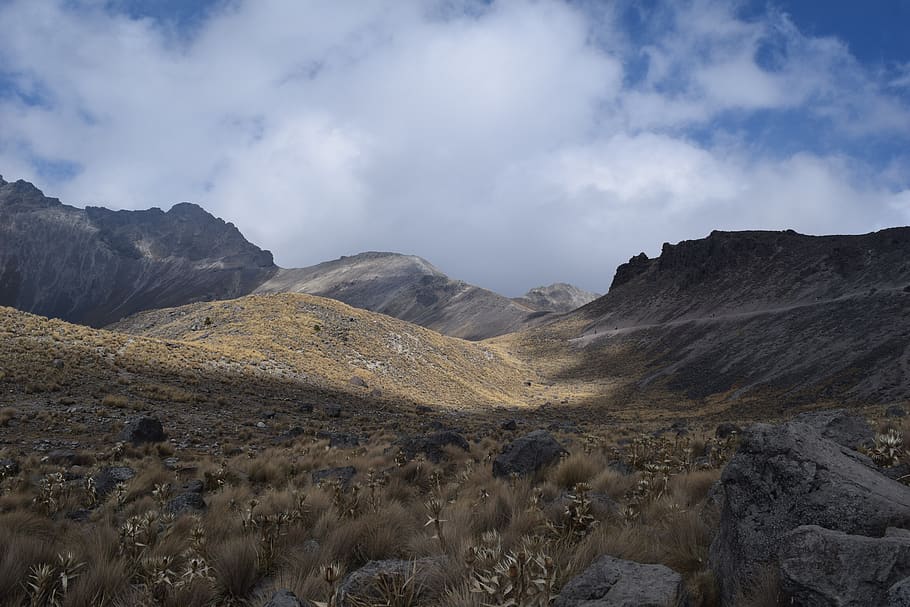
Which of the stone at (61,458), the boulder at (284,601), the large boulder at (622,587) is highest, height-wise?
the large boulder at (622,587)

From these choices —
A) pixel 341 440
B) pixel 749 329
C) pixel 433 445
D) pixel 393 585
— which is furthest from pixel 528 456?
pixel 749 329

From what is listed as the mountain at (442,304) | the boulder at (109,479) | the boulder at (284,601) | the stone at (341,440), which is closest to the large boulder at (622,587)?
the boulder at (284,601)

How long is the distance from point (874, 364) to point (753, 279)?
5326cm

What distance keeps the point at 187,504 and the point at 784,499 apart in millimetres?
8027

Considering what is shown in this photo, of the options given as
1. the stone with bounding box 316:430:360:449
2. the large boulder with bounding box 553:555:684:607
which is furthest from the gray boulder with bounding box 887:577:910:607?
the stone with bounding box 316:430:360:449

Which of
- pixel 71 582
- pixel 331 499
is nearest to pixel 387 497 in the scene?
pixel 331 499

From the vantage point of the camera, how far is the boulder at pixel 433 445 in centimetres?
1180

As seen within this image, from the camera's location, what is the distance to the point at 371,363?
40719 millimetres

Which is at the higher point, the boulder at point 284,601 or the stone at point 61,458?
the boulder at point 284,601

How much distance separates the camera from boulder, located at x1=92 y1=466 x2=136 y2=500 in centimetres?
804

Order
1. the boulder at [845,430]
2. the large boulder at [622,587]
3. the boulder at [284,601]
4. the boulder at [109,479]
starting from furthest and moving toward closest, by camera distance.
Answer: the boulder at [845,430] < the boulder at [109,479] < the boulder at [284,601] < the large boulder at [622,587]

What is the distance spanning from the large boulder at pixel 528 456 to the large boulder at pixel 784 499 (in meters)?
5.04

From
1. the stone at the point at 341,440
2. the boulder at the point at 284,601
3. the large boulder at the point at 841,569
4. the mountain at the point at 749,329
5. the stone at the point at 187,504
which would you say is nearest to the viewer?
the large boulder at the point at 841,569

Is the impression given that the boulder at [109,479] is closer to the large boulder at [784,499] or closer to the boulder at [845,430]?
the large boulder at [784,499]
